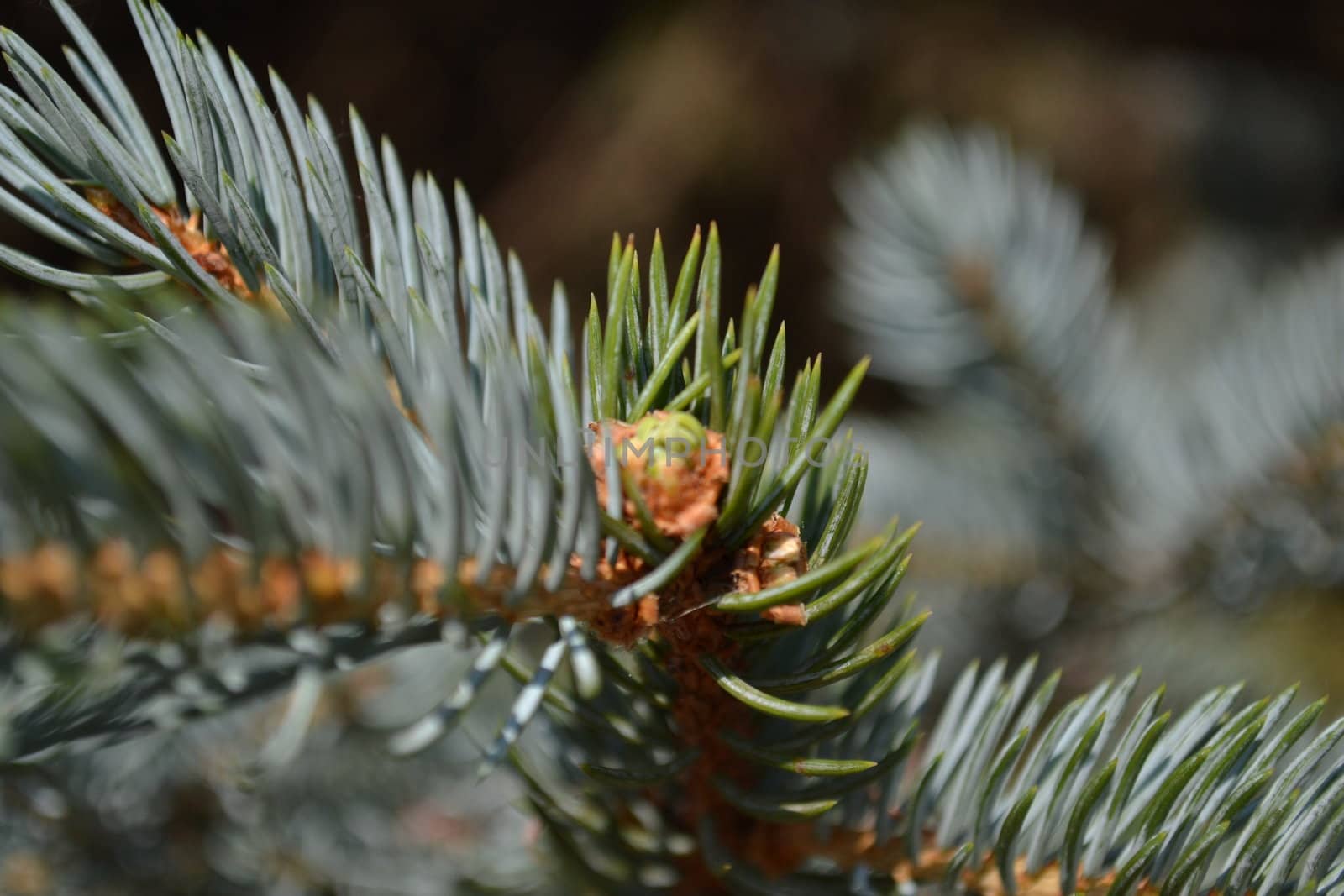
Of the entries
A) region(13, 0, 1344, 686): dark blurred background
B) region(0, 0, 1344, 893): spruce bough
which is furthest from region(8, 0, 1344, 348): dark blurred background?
region(0, 0, 1344, 893): spruce bough

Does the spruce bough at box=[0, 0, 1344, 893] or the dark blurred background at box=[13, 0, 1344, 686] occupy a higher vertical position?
the dark blurred background at box=[13, 0, 1344, 686]

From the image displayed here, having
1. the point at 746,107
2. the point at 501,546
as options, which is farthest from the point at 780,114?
the point at 501,546

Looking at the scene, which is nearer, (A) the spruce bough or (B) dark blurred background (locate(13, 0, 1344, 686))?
(A) the spruce bough

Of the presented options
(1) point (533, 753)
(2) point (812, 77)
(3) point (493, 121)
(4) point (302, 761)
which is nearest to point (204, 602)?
(1) point (533, 753)

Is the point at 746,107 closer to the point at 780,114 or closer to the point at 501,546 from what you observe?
the point at 780,114

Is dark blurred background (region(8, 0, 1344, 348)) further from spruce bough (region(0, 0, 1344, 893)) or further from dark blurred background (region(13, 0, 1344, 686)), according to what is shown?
spruce bough (region(0, 0, 1344, 893))

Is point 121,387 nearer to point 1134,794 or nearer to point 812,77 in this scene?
point 1134,794

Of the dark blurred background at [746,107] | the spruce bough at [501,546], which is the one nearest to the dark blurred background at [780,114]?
the dark blurred background at [746,107]

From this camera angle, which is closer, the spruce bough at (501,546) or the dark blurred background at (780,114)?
the spruce bough at (501,546)

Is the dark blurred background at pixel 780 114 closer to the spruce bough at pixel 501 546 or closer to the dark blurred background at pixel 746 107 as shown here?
the dark blurred background at pixel 746 107
